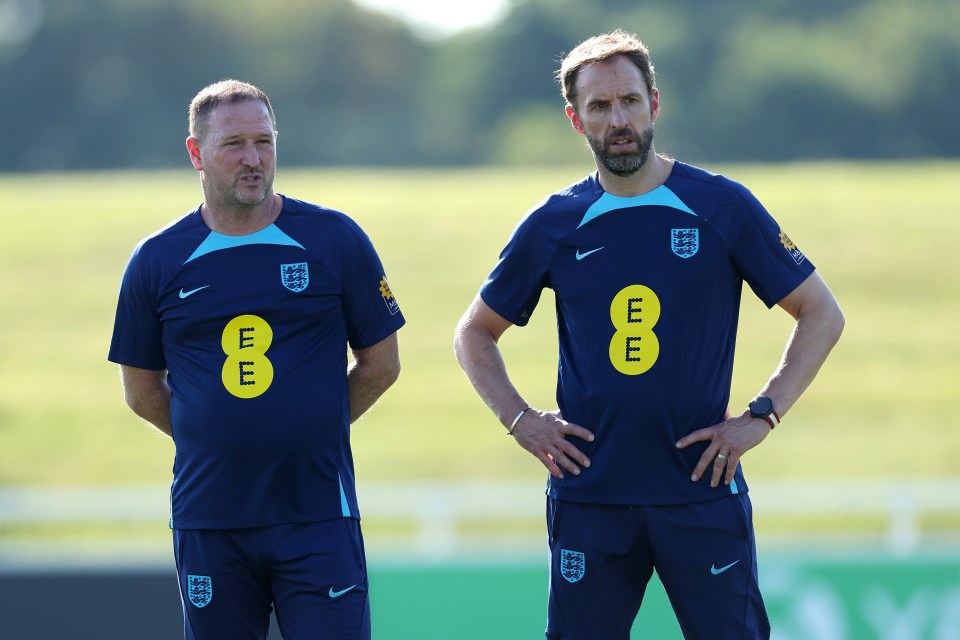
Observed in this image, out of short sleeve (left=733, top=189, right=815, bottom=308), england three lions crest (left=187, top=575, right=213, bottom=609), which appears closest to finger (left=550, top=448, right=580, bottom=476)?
short sleeve (left=733, top=189, right=815, bottom=308)

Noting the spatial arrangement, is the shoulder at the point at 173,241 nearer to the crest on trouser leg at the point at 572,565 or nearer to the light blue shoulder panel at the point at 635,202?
the light blue shoulder panel at the point at 635,202

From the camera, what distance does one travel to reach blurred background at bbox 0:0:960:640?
6965 millimetres

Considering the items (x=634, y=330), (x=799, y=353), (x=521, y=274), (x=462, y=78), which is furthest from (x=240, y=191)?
(x=462, y=78)

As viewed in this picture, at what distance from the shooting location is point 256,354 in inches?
165

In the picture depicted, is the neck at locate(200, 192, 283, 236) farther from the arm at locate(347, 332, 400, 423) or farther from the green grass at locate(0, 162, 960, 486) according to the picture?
the green grass at locate(0, 162, 960, 486)

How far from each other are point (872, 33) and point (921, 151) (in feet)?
18.1

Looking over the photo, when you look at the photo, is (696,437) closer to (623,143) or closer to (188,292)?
(623,143)

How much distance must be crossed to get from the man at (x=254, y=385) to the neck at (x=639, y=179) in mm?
795

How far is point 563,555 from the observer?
4.28m

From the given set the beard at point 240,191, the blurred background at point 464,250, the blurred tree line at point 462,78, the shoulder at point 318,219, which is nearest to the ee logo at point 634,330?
the shoulder at point 318,219

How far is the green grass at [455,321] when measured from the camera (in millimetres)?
16938

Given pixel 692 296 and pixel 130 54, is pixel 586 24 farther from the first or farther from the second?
pixel 692 296

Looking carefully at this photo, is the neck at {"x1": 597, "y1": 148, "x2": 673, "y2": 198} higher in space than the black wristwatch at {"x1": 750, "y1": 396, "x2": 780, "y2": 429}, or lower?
higher

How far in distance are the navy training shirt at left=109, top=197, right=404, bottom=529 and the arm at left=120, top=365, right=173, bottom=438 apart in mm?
114
